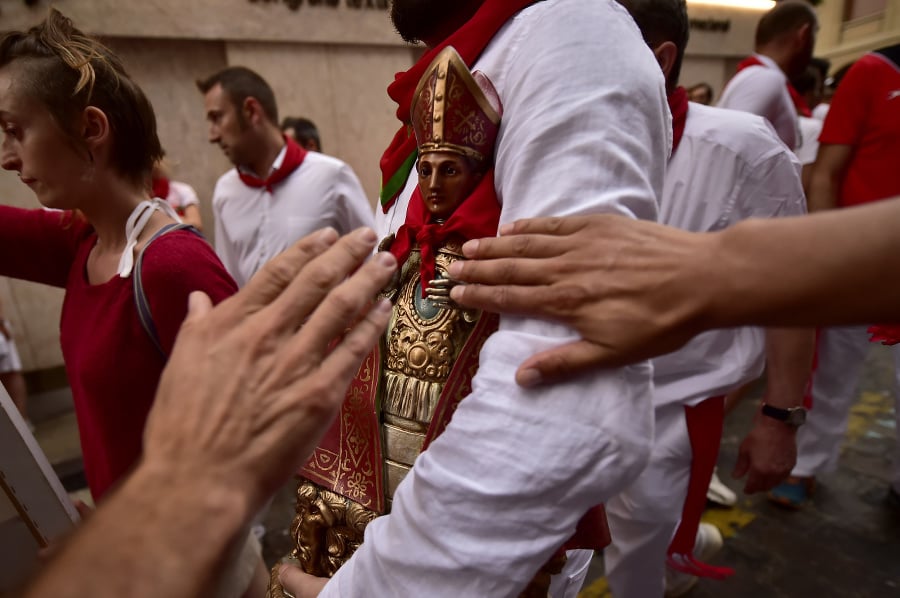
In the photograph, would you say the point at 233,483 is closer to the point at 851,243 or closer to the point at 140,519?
the point at 140,519

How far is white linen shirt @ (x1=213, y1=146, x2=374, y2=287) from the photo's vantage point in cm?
326

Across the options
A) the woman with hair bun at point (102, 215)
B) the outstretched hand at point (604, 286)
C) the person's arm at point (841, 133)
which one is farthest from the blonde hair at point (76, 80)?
the person's arm at point (841, 133)

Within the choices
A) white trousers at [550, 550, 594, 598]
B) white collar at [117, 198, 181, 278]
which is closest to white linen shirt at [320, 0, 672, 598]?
white trousers at [550, 550, 594, 598]

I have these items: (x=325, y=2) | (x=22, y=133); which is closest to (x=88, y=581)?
(x=22, y=133)

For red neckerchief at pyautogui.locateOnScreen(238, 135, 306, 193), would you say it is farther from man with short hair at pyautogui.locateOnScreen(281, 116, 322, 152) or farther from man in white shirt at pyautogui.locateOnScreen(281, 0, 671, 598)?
man in white shirt at pyautogui.locateOnScreen(281, 0, 671, 598)

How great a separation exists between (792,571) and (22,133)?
3358 millimetres

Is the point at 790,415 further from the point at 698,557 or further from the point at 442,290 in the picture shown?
the point at 442,290

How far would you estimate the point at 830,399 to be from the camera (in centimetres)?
302

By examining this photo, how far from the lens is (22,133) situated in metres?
1.34

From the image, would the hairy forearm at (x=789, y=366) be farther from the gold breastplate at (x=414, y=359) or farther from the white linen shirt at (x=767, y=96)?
the white linen shirt at (x=767, y=96)

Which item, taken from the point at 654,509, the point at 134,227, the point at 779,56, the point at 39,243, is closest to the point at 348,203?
the point at 39,243

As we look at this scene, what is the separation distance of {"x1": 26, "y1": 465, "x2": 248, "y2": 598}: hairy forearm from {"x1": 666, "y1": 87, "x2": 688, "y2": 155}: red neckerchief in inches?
70.2

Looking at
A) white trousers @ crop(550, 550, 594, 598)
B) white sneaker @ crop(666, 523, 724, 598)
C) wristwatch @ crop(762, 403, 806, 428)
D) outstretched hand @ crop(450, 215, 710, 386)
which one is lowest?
white sneaker @ crop(666, 523, 724, 598)

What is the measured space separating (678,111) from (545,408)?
1526 millimetres
